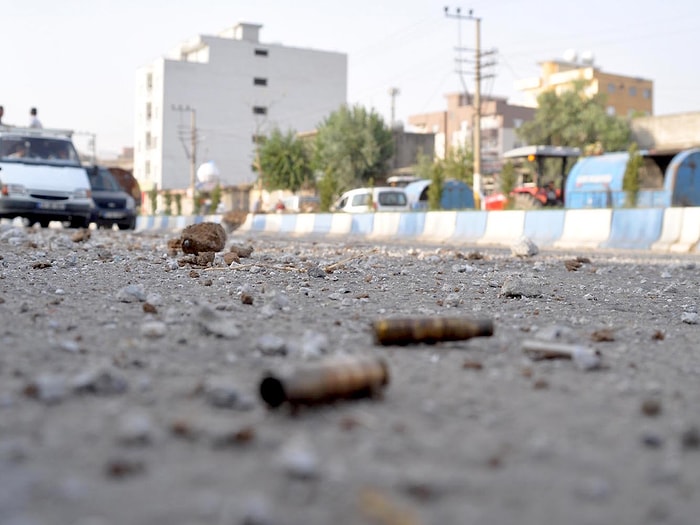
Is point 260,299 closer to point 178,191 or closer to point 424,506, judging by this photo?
point 424,506

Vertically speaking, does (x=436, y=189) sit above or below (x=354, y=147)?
below

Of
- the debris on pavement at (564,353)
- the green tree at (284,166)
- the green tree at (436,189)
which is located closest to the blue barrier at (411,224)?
the green tree at (436,189)

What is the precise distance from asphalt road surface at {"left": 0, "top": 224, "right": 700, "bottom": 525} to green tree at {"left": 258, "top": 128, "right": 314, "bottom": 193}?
71.8m

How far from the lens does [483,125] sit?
3438 inches

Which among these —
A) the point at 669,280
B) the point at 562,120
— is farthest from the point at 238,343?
the point at 562,120

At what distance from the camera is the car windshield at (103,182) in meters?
27.1

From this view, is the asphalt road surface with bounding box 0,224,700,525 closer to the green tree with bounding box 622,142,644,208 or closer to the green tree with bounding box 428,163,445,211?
the green tree with bounding box 622,142,644,208

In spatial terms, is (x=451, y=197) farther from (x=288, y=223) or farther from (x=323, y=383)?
(x=323, y=383)

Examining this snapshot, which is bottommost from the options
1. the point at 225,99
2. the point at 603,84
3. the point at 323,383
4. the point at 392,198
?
the point at 323,383

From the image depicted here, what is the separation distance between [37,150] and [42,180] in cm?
137

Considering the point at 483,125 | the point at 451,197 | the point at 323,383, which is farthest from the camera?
the point at 483,125

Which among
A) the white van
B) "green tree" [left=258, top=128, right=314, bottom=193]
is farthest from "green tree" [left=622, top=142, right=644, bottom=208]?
"green tree" [left=258, top=128, right=314, bottom=193]

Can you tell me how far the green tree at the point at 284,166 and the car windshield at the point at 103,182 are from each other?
4953 centimetres

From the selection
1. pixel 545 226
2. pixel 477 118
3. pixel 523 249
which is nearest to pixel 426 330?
pixel 523 249
